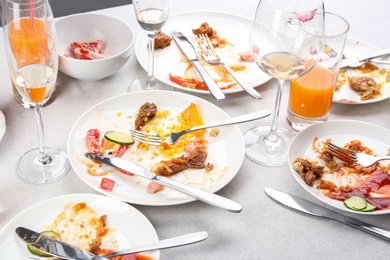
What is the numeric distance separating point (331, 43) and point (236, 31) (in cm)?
57

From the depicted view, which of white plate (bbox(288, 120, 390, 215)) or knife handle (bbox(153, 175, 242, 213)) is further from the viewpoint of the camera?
white plate (bbox(288, 120, 390, 215))

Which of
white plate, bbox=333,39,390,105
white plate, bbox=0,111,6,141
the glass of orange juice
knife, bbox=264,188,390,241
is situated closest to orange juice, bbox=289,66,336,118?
the glass of orange juice

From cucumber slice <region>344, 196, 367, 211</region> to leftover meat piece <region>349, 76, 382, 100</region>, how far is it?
0.48 meters

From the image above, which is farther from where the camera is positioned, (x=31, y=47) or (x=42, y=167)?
(x=42, y=167)

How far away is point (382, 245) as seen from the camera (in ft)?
4.51

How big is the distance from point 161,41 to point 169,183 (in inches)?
28.6

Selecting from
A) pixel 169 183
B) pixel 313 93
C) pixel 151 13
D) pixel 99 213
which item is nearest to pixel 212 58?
pixel 151 13

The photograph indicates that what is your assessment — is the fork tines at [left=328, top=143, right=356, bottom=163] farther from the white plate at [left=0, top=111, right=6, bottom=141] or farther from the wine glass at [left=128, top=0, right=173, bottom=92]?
the white plate at [left=0, top=111, right=6, bottom=141]

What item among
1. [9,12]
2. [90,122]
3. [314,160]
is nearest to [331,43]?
[314,160]

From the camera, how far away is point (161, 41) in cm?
200

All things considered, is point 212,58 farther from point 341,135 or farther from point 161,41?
point 341,135

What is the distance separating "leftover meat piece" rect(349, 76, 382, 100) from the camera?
1821 mm

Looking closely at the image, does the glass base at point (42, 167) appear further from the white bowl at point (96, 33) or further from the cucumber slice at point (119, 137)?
the white bowl at point (96, 33)

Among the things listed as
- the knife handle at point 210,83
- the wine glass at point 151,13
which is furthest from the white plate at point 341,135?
the wine glass at point 151,13
